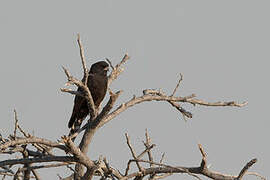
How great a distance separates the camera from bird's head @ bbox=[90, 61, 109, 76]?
7.89 metres

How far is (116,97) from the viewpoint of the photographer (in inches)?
187

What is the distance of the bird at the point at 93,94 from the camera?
24.8ft

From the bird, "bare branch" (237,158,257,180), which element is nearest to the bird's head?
the bird

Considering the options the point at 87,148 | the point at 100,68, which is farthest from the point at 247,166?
the point at 100,68

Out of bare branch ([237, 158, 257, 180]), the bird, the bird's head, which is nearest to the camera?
bare branch ([237, 158, 257, 180])

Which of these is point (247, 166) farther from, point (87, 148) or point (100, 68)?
point (100, 68)

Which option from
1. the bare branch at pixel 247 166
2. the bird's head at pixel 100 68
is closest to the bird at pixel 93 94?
the bird's head at pixel 100 68

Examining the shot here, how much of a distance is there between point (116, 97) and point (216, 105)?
1.38 meters

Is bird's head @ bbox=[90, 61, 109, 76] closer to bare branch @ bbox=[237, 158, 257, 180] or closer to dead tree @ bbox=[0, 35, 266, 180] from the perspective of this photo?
dead tree @ bbox=[0, 35, 266, 180]

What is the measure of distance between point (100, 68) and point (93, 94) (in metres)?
0.59

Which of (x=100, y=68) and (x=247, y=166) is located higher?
(x=100, y=68)

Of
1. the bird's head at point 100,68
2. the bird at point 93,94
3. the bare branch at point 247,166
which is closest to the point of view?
the bare branch at point 247,166

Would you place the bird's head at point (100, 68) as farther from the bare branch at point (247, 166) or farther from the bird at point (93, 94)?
the bare branch at point (247, 166)

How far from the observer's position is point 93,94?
24.9 ft
